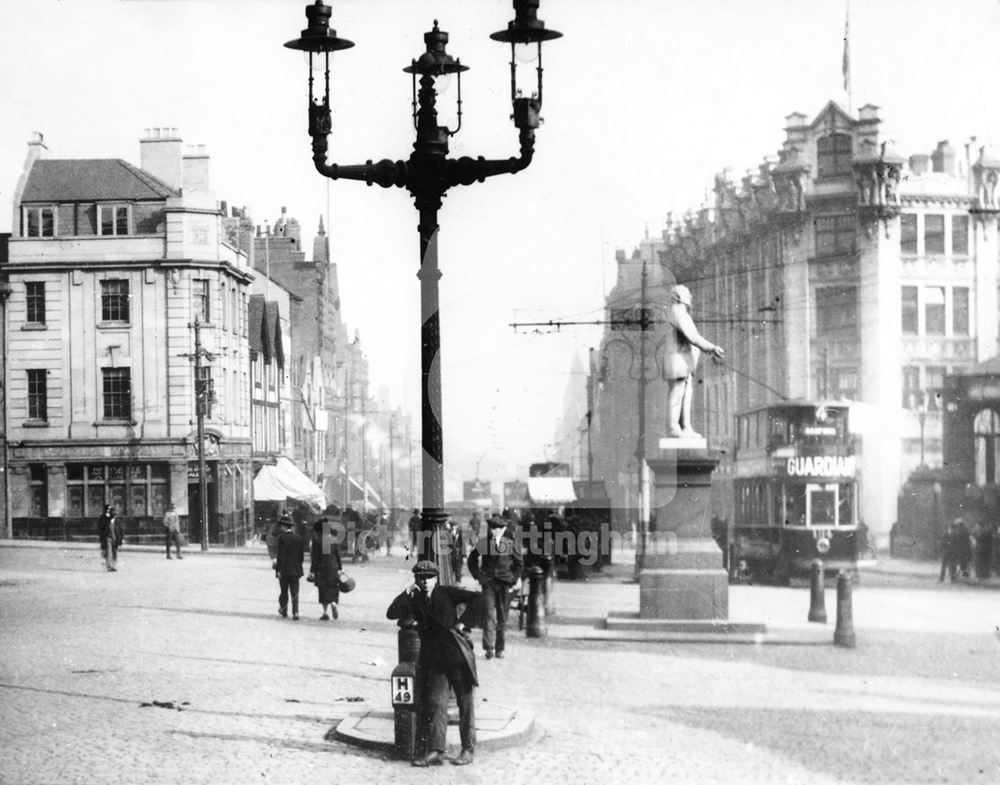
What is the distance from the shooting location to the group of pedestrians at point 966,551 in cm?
3184

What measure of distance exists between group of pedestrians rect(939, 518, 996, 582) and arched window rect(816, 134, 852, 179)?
2061 cm

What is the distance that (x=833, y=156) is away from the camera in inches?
1977

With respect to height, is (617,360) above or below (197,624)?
above

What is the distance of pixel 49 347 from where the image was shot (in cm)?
2144

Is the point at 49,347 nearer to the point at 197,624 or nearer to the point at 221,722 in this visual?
the point at 197,624

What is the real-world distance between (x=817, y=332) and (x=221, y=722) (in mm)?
42285

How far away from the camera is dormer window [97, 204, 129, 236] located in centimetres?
2519

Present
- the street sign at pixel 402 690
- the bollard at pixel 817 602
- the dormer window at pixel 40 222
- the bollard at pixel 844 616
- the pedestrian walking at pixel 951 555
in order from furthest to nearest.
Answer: the pedestrian walking at pixel 951 555 → the dormer window at pixel 40 222 → the bollard at pixel 817 602 → the bollard at pixel 844 616 → the street sign at pixel 402 690

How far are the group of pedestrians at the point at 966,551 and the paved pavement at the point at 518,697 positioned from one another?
7812 mm

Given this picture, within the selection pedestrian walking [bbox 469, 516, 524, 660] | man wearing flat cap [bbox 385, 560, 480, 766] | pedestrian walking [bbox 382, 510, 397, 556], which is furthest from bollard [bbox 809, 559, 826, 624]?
pedestrian walking [bbox 382, 510, 397, 556]

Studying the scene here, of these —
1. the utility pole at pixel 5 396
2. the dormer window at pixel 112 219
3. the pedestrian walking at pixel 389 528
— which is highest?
the dormer window at pixel 112 219

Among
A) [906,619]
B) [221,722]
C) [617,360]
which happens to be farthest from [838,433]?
[617,360]

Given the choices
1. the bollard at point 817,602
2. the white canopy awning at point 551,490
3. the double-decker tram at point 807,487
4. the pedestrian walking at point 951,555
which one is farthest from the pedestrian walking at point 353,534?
the bollard at point 817,602

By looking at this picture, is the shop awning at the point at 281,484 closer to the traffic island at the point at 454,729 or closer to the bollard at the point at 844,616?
the bollard at the point at 844,616
